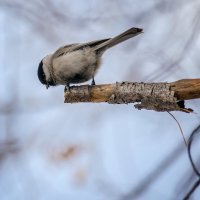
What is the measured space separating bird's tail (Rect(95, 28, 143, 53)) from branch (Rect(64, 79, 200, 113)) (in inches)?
19.1

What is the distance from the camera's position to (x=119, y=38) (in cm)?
271

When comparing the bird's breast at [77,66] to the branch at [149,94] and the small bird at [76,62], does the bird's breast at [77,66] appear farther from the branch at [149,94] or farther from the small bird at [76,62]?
the branch at [149,94]

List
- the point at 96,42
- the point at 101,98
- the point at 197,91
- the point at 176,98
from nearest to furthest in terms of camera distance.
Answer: the point at 197,91, the point at 176,98, the point at 101,98, the point at 96,42

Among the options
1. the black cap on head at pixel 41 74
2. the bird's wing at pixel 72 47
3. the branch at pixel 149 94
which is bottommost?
the branch at pixel 149 94

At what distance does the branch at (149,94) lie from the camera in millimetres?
1832

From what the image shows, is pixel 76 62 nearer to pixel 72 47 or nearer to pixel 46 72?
pixel 72 47

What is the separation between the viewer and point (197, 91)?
1767 millimetres

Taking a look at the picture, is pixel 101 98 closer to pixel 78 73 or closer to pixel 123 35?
pixel 123 35

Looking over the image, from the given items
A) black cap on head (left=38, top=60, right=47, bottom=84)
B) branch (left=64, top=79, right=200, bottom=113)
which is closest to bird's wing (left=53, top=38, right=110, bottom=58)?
black cap on head (left=38, top=60, right=47, bottom=84)

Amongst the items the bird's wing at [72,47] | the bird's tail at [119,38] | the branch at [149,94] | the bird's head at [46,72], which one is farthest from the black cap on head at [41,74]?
the branch at [149,94]

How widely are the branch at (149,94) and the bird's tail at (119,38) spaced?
485mm

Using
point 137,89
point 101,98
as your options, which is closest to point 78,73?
point 101,98

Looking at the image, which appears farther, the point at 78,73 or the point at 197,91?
the point at 78,73

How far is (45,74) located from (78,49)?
0.41 meters
